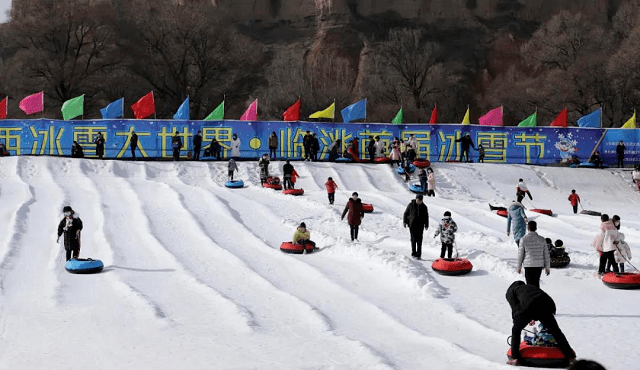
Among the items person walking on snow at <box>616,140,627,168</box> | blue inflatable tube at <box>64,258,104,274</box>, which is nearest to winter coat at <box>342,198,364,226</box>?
blue inflatable tube at <box>64,258,104,274</box>

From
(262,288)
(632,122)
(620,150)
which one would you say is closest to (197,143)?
(620,150)

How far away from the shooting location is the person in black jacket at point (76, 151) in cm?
3284

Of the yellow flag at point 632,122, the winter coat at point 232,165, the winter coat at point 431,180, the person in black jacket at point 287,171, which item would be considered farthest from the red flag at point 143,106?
the yellow flag at point 632,122

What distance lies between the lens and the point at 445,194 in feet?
99.6

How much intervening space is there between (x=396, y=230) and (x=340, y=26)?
5685 centimetres

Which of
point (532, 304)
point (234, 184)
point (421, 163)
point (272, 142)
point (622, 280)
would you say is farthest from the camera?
point (272, 142)

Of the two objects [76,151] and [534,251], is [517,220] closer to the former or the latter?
[534,251]

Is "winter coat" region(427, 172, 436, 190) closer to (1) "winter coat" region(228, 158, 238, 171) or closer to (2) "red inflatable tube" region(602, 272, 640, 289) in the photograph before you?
(1) "winter coat" region(228, 158, 238, 171)

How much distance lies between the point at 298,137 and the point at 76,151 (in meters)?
8.86

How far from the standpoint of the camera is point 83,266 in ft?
50.5

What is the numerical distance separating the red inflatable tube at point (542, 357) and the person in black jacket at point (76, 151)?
87.5ft

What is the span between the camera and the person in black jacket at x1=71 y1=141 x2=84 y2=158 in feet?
108

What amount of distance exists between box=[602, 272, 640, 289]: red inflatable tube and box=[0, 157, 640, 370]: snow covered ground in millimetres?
118

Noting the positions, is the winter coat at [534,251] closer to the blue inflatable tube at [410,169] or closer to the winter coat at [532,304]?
the winter coat at [532,304]
